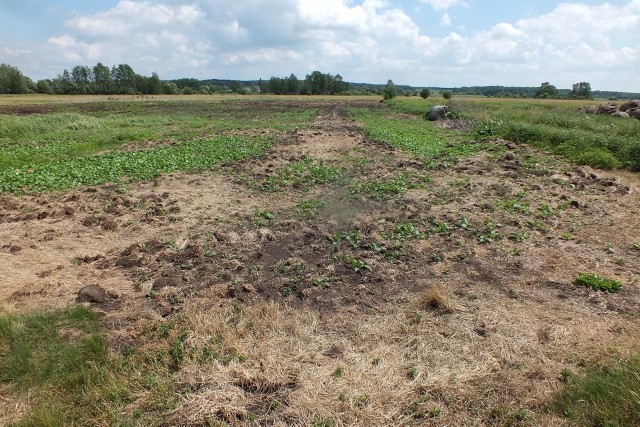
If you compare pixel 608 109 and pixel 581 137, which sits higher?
pixel 608 109

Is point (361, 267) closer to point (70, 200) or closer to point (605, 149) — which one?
point (70, 200)

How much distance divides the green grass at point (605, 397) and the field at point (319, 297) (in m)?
0.02

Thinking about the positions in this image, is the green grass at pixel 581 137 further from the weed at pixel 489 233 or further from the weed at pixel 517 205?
the weed at pixel 489 233

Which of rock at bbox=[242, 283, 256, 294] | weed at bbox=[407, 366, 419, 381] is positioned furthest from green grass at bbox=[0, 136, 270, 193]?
weed at bbox=[407, 366, 419, 381]

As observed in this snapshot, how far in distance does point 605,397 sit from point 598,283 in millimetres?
2866

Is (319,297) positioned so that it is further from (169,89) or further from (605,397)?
(169,89)

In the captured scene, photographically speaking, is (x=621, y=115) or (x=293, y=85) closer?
(x=621, y=115)

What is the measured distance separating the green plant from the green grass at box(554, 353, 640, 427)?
7.15 feet

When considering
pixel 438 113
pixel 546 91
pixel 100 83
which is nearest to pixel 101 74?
pixel 100 83

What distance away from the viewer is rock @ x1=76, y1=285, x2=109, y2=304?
5355 millimetres

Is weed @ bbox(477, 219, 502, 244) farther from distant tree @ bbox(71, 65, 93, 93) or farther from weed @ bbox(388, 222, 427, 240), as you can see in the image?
distant tree @ bbox(71, 65, 93, 93)

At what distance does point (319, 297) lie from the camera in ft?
17.9

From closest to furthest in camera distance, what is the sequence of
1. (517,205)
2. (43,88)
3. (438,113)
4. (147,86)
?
(517,205) < (438,113) < (43,88) < (147,86)

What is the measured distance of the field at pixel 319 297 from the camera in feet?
11.7
